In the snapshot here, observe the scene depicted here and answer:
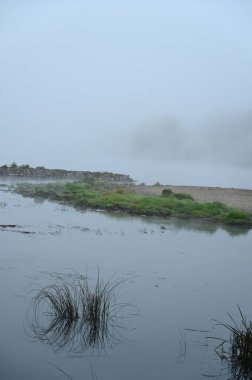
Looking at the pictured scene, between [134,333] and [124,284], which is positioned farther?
[124,284]

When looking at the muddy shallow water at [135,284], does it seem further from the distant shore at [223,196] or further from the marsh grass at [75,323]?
the distant shore at [223,196]

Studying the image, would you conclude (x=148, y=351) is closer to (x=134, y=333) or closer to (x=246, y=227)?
(x=134, y=333)

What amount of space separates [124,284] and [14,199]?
1209cm

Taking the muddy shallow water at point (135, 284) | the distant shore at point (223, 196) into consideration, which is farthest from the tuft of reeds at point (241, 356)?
the distant shore at point (223, 196)

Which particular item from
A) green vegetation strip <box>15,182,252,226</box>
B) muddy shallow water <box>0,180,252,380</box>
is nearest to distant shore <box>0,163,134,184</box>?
green vegetation strip <box>15,182,252,226</box>

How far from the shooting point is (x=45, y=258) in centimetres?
816

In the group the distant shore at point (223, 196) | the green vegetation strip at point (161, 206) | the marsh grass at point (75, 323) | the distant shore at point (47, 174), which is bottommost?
the marsh grass at point (75, 323)

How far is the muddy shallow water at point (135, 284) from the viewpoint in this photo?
14.6 feet

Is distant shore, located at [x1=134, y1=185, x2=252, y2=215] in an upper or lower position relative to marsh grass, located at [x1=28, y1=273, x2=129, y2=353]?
upper

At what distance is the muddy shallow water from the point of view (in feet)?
14.6

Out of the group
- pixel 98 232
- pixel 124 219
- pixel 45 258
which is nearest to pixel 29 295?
pixel 45 258

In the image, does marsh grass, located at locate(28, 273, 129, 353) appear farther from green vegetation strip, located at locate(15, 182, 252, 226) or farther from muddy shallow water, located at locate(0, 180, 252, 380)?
green vegetation strip, located at locate(15, 182, 252, 226)

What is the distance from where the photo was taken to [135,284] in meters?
6.98

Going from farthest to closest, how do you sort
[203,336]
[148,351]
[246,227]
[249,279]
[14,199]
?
[14,199] → [246,227] → [249,279] → [203,336] → [148,351]
